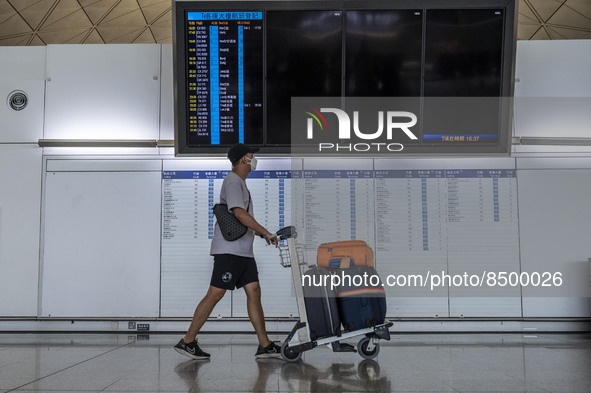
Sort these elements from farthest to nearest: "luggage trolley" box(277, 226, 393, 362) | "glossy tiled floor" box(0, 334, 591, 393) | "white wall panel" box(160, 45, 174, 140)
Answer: "white wall panel" box(160, 45, 174, 140) → "luggage trolley" box(277, 226, 393, 362) → "glossy tiled floor" box(0, 334, 591, 393)

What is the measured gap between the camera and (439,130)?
6.85 metres

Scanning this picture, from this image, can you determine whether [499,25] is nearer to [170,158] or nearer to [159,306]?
[170,158]

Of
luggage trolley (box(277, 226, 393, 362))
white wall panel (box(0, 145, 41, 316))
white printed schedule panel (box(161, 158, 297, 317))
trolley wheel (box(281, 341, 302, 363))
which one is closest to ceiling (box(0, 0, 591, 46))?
white wall panel (box(0, 145, 41, 316))

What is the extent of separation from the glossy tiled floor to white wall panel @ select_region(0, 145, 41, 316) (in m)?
0.77

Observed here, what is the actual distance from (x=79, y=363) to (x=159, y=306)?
7.91ft

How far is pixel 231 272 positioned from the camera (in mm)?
5180

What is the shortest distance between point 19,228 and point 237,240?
11.3 feet

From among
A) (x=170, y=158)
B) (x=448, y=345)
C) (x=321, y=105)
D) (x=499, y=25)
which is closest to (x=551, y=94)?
(x=499, y=25)

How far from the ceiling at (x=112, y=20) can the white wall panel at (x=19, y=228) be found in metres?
9.41

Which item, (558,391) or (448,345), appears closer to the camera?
(558,391)

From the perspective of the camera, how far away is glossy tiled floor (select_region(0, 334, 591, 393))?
3.77 metres

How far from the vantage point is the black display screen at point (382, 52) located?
22.0 feet

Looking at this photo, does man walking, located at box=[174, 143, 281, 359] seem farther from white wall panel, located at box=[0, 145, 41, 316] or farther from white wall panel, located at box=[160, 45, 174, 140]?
white wall panel, located at box=[0, 145, 41, 316]

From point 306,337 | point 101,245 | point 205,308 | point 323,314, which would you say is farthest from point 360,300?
point 101,245
